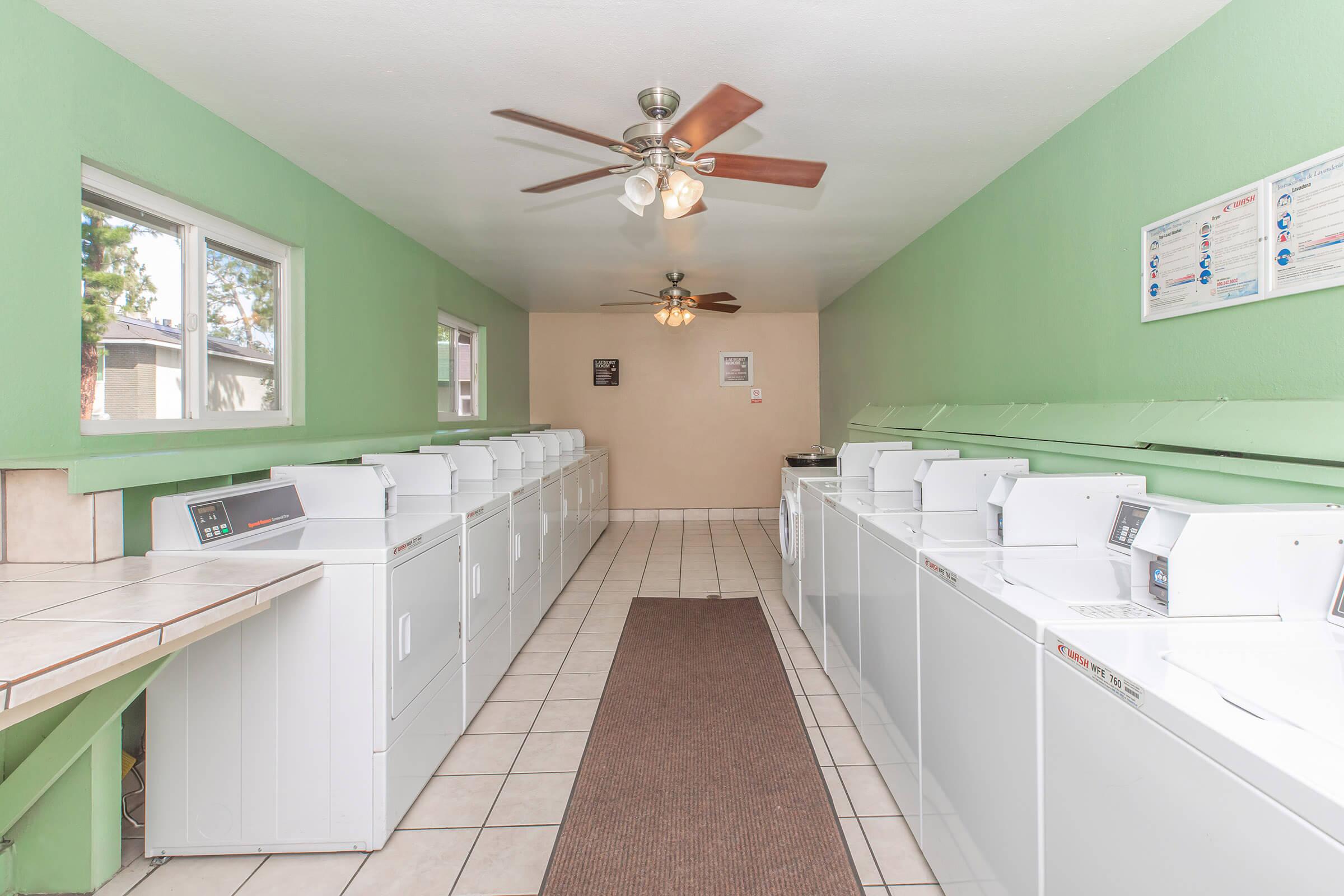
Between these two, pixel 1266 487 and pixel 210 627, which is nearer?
pixel 210 627

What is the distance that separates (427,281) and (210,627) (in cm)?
354

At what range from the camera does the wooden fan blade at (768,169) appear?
90.8 inches

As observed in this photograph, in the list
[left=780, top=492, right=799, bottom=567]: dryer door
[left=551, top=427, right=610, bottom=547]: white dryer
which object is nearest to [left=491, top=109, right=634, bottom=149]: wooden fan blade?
[left=780, top=492, right=799, bottom=567]: dryer door

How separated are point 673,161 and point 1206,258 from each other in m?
1.70

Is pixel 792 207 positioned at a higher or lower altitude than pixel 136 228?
higher

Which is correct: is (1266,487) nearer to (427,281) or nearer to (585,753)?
(585,753)

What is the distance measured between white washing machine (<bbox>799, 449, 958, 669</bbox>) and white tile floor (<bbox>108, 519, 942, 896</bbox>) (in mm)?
220

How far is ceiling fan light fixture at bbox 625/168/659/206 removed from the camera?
2307mm

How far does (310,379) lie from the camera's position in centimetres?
310

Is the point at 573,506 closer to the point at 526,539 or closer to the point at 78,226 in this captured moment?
the point at 526,539

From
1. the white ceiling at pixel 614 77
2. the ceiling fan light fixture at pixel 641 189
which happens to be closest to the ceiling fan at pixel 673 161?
the ceiling fan light fixture at pixel 641 189

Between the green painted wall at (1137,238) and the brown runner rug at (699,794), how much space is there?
69.4 inches

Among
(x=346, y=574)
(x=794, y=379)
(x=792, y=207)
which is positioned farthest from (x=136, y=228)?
(x=794, y=379)

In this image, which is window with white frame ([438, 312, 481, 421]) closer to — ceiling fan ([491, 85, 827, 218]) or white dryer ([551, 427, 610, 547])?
white dryer ([551, 427, 610, 547])
